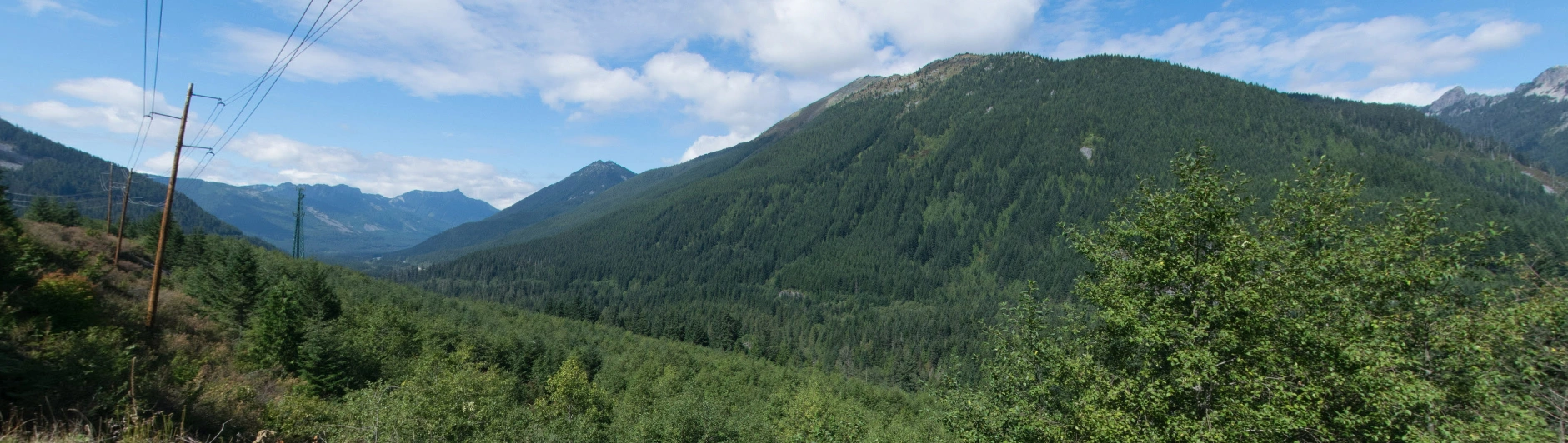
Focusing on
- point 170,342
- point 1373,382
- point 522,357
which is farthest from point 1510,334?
point 522,357

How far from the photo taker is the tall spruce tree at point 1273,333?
34.9ft

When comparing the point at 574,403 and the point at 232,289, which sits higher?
the point at 232,289

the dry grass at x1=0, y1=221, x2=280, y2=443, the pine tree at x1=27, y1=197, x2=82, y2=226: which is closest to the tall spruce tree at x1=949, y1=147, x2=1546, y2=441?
the dry grass at x1=0, y1=221, x2=280, y2=443

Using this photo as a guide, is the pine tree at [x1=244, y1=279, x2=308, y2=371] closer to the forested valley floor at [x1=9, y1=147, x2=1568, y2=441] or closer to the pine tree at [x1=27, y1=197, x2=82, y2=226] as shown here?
the forested valley floor at [x1=9, y1=147, x2=1568, y2=441]

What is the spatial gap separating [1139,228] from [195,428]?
23.1 metres

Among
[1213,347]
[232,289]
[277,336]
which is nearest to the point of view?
[1213,347]

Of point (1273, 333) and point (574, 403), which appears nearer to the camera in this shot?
point (1273, 333)

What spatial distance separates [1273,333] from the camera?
470 inches

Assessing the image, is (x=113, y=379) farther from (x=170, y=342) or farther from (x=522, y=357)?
(x=522, y=357)

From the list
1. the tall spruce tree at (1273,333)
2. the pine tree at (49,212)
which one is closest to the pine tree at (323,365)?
the tall spruce tree at (1273,333)

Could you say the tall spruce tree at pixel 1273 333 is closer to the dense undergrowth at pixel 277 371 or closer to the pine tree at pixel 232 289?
the dense undergrowth at pixel 277 371

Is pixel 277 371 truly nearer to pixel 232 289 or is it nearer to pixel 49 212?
pixel 232 289

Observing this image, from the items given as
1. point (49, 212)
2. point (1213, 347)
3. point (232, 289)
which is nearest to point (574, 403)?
point (232, 289)

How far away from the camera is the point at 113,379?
13367 mm
